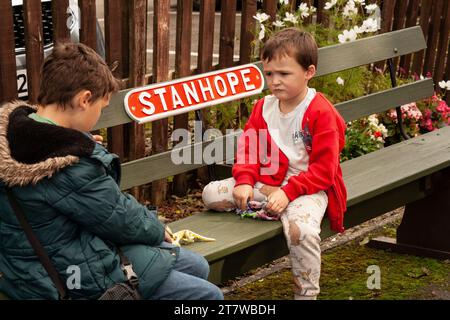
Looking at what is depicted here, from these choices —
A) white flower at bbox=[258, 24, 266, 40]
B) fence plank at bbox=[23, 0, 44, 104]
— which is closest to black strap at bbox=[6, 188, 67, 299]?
fence plank at bbox=[23, 0, 44, 104]

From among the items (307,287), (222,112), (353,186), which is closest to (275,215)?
(307,287)

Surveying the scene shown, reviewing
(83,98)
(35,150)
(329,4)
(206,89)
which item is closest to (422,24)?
(329,4)

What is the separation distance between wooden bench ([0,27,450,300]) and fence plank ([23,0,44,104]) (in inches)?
32.4

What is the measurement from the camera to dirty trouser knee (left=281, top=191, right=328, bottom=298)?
12.0 feet

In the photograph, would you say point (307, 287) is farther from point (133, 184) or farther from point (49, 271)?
point (49, 271)

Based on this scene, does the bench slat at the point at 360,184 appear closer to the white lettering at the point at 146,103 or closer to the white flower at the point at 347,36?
the white lettering at the point at 146,103

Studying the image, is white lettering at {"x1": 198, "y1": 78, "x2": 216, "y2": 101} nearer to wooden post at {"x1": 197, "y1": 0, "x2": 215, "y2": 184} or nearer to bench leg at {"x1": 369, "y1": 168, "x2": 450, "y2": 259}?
wooden post at {"x1": 197, "y1": 0, "x2": 215, "y2": 184}

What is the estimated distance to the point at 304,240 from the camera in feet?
12.0

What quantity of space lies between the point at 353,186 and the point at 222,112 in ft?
5.58

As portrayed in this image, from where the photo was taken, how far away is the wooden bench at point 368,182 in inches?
145

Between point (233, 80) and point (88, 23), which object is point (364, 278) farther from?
point (88, 23)

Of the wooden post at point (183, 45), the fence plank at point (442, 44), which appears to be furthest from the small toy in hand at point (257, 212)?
the fence plank at point (442, 44)

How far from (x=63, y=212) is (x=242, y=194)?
120 centimetres

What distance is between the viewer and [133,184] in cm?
404
